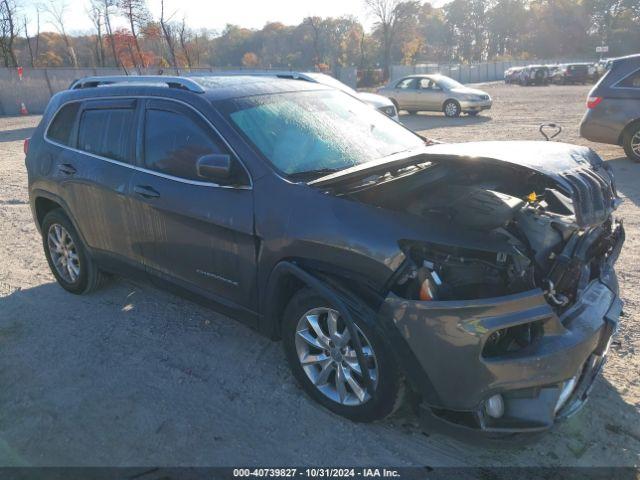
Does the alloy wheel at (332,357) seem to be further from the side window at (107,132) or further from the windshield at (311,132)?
the side window at (107,132)

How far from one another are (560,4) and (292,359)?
9939cm

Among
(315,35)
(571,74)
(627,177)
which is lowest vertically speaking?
(627,177)

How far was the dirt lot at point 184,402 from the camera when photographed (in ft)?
9.04

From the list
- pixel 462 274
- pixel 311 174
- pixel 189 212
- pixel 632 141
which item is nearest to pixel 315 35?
pixel 632 141

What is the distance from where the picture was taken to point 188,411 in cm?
314

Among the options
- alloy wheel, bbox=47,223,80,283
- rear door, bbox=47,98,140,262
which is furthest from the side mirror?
alloy wheel, bbox=47,223,80,283

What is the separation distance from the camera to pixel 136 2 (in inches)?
1646

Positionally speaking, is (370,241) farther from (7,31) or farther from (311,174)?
(7,31)

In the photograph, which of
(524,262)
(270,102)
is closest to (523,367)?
(524,262)

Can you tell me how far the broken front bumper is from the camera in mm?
2404

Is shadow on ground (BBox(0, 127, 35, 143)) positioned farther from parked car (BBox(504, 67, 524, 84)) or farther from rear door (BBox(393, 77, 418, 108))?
parked car (BBox(504, 67, 524, 84))

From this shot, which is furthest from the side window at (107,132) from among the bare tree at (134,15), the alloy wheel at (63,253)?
the bare tree at (134,15)

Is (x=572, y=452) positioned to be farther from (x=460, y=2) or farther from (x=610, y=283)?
(x=460, y=2)

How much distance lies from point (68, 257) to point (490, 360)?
4010 millimetres
